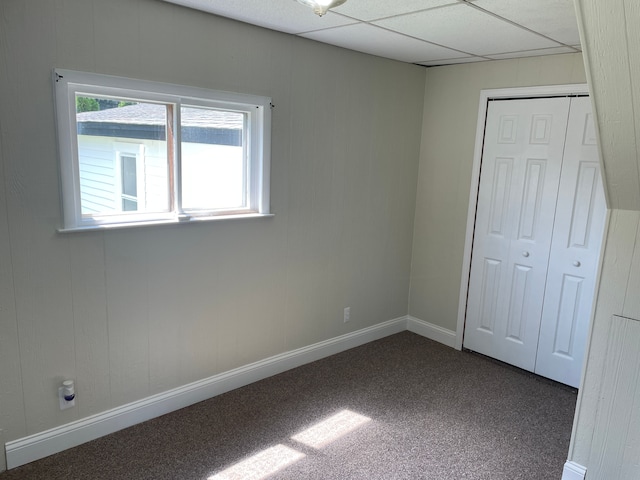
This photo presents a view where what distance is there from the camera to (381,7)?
7.43 ft

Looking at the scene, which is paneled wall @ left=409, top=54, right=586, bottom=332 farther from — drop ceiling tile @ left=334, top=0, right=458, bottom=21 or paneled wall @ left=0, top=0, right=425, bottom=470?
drop ceiling tile @ left=334, top=0, right=458, bottom=21

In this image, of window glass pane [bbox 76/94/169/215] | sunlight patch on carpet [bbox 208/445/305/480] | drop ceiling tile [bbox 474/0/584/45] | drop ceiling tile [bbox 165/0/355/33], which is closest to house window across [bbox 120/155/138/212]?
window glass pane [bbox 76/94/169/215]

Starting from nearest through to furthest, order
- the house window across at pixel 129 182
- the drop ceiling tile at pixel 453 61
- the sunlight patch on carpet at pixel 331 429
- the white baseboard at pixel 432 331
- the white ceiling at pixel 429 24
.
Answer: the white ceiling at pixel 429 24
the house window across at pixel 129 182
the sunlight patch on carpet at pixel 331 429
the drop ceiling tile at pixel 453 61
the white baseboard at pixel 432 331

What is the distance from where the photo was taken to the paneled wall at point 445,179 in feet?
12.0

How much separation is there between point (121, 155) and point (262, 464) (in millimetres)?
1793

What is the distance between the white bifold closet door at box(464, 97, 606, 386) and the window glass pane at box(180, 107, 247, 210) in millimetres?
1961

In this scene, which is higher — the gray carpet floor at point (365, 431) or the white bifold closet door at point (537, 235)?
the white bifold closet door at point (537, 235)

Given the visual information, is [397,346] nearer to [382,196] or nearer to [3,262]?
[382,196]

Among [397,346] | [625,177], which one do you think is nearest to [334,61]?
[625,177]

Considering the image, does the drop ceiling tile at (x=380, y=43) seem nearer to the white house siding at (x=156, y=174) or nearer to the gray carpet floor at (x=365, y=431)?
the white house siding at (x=156, y=174)

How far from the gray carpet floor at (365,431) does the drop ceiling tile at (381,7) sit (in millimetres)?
2325

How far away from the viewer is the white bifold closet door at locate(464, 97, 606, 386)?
317cm

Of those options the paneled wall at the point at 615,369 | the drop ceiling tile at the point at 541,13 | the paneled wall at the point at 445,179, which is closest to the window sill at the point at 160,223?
the paneled wall at the point at 445,179

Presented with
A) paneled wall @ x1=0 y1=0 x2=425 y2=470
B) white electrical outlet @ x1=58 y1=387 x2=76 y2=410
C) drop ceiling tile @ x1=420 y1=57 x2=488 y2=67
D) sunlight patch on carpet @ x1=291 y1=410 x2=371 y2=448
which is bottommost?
sunlight patch on carpet @ x1=291 y1=410 x2=371 y2=448
